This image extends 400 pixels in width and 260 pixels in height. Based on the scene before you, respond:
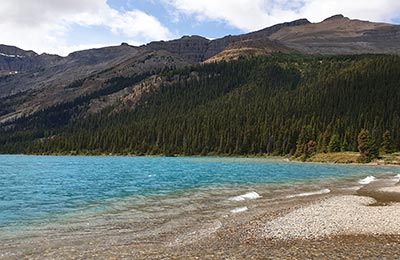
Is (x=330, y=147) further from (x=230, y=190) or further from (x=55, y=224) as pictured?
(x=55, y=224)

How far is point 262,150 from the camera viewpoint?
189875mm

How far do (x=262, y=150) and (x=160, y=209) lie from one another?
157516 millimetres

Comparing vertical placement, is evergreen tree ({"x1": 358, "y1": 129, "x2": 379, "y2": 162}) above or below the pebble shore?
above

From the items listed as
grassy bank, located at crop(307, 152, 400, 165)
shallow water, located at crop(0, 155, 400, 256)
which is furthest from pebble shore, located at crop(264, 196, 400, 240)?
grassy bank, located at crop(307, 152, 400, 165)

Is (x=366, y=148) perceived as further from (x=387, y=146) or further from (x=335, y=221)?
(x=335, y=221)

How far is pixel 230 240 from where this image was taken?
23.3 m

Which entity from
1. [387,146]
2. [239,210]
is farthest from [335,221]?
[387,146]

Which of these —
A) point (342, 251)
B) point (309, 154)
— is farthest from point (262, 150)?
point (342, 251)

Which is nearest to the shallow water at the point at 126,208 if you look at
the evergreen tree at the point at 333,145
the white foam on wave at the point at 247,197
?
the white foam on wave at the point at 247,197

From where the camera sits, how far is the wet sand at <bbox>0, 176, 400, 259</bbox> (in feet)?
65.2

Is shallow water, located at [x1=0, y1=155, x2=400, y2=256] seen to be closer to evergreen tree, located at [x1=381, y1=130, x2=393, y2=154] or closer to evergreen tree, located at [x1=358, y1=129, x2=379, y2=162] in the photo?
evergreen tree, located at [x1=358, y1=129, x2=379, y2=162]

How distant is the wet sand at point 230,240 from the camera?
19859 millimetres

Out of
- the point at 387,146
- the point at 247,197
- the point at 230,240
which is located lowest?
the point at 230,240

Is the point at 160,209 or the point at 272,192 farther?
the point at 272,192
